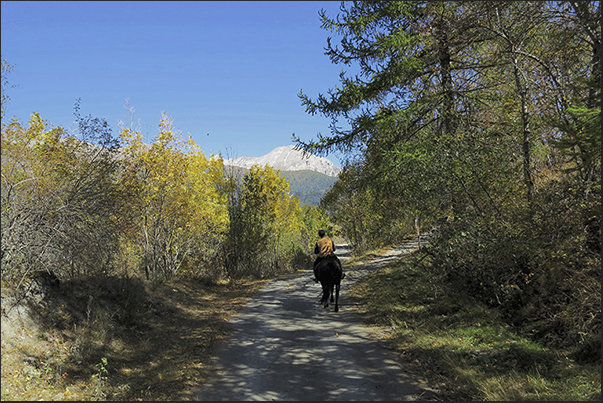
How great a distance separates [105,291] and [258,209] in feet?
54.9

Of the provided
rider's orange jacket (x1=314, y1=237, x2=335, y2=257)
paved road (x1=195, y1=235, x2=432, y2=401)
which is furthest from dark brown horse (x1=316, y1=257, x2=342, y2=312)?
paved road (x1=195, y1=235, x2=432, y2=401)

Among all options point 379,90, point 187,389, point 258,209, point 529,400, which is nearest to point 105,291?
point 187,389

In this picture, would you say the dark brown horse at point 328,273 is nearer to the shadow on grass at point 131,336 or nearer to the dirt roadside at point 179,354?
the dirt roadside at point 179,354

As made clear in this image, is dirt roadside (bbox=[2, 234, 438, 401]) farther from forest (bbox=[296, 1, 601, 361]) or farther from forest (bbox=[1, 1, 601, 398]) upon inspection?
forest (bbox=[296, 1, 601, 361])

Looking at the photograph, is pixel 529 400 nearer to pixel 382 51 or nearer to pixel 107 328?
pixel 107 328

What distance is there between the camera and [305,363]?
7.22 meters

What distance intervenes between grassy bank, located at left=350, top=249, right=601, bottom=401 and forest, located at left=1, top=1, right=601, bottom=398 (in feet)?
2.21

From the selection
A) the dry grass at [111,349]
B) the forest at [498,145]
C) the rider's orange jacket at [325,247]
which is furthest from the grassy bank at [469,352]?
the dry grass at [111,349]

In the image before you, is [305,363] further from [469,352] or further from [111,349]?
[111,349]

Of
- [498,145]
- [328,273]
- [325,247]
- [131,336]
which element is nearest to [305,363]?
[328,273]

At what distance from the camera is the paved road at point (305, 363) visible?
591 centimetres

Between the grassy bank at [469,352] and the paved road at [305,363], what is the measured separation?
25.4 inches

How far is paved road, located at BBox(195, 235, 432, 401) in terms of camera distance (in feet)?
19.4

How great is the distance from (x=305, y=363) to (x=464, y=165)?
6792mm
